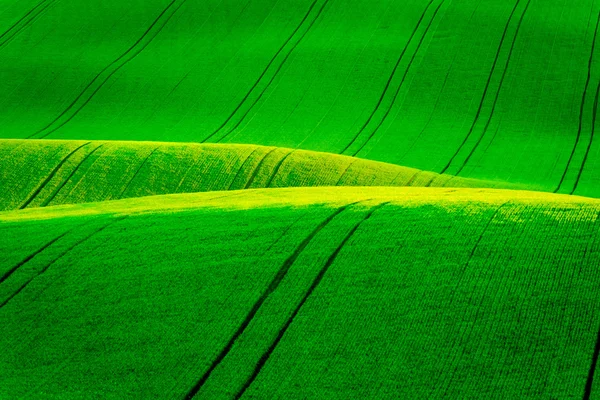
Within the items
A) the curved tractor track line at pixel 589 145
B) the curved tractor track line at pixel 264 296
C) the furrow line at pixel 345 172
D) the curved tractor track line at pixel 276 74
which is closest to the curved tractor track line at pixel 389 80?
the curved tractor track line at pixel 276 74

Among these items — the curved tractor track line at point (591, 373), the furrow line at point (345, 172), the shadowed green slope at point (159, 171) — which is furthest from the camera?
the furrow line at point (345, 172)

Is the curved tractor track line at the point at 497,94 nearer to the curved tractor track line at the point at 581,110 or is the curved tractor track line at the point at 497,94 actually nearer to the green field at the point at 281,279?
the curved tractor track line at the point at 581,110

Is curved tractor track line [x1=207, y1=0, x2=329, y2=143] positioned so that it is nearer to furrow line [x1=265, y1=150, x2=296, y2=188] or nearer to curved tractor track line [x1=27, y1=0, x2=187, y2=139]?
curved tractor track line [x1=27, y1=0, x2=187, y2=139]

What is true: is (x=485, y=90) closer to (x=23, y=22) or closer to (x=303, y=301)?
(x=23, y=22)

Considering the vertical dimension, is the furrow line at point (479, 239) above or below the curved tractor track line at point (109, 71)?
above

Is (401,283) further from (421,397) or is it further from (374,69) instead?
(374,69)

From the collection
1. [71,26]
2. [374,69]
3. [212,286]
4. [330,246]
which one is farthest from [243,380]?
[71,26]
